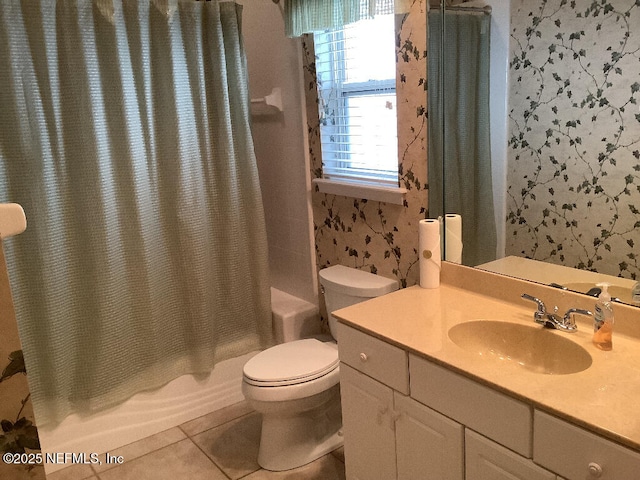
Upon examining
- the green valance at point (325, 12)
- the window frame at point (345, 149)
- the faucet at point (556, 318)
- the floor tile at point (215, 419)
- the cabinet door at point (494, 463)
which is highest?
the green valance at point (325, 12)

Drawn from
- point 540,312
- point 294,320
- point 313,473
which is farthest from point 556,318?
point 294,320

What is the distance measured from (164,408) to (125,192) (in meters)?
1.08

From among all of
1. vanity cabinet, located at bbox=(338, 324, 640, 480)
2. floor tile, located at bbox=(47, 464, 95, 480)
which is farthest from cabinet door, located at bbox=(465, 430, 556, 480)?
floor tile, located at bbox=(47, 464, 95, 480)

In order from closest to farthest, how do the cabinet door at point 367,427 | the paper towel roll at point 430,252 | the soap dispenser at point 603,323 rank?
the soap dispenser at point 603,323 < the cabinet door at point 367,427 < the paper towel roll at point 430,252

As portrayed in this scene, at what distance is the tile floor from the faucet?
44.2 inches

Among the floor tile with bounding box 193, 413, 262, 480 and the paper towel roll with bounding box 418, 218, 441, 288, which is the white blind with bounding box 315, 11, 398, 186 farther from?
the floor tile with bounding box 193, 413, 262, 480

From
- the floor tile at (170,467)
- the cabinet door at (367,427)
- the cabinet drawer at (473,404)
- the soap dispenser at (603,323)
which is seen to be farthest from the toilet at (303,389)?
the soap dispenser at (603,323)

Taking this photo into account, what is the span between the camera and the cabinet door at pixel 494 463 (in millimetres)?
1287

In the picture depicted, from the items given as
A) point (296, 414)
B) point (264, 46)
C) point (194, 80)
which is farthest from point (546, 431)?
point (264, 46)

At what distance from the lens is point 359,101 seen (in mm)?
2486

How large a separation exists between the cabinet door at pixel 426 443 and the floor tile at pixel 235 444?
91 centimetres

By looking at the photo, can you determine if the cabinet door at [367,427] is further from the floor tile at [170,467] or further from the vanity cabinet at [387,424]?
the floor tile at [170,467]

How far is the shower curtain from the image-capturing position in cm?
215

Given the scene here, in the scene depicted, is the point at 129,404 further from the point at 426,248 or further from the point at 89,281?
the point at 426,248
